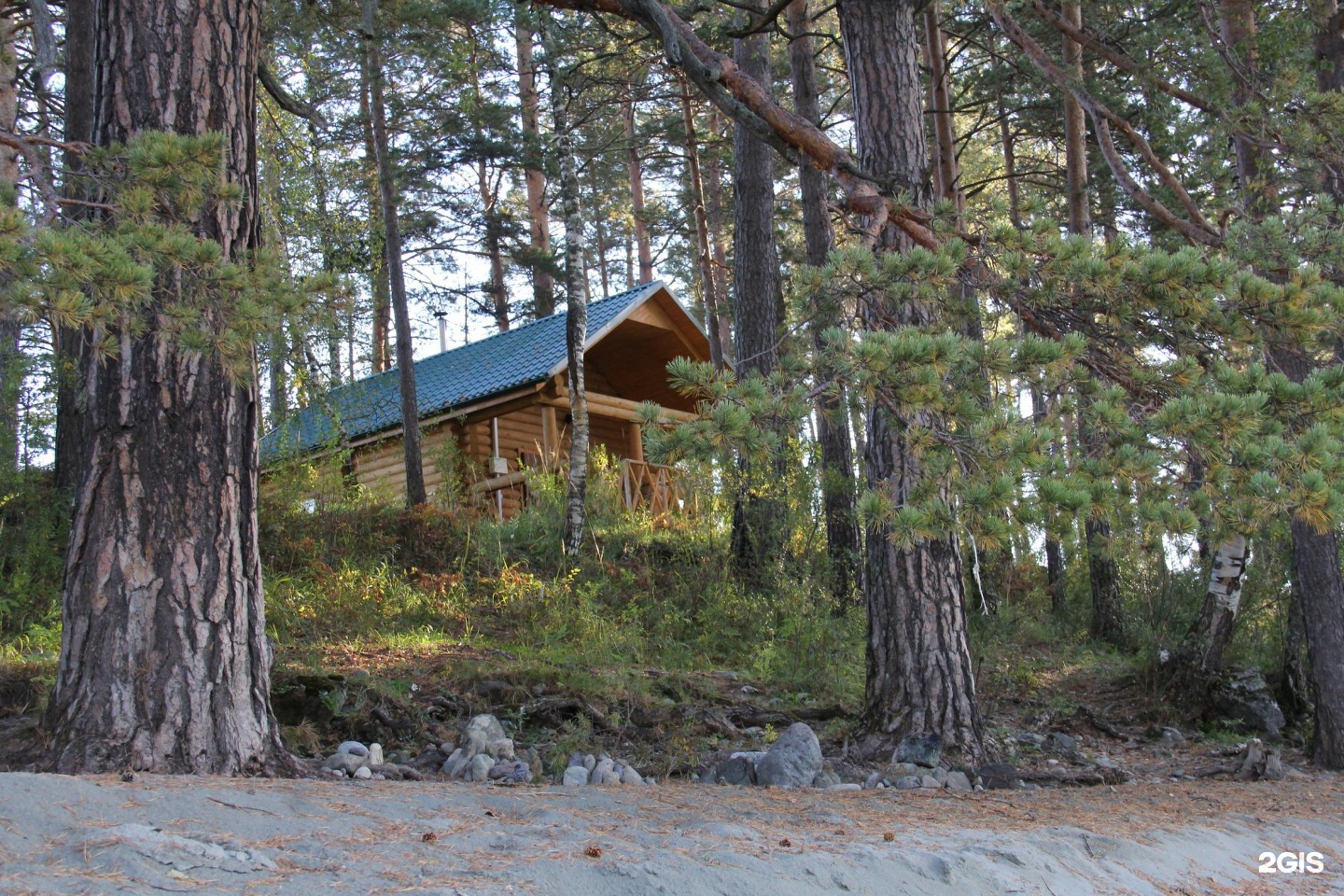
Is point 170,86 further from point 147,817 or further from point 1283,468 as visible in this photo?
point 1283,468

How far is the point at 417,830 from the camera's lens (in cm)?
363

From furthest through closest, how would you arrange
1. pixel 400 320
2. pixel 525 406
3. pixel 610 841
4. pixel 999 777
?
1. pixel 525 406
2. pixel 400 320
3. pixel 999 777
4. pixel 610 841

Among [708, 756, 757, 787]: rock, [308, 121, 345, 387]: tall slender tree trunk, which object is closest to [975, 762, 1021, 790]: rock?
[708, 756, 757, 787]: rock

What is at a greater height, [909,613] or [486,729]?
[909,613]

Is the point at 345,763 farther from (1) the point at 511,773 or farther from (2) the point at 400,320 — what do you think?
(2) the point at 400,320

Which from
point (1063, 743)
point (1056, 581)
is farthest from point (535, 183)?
point (1063, 743)

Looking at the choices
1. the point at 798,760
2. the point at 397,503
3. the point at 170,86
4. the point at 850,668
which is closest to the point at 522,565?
the point at 397,503

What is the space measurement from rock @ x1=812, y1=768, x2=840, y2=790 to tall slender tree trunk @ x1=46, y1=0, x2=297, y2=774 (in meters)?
2.69

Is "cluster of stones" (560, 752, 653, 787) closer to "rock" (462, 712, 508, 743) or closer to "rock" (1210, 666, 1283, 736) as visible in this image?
"rock" (462, 712, 508, 743)

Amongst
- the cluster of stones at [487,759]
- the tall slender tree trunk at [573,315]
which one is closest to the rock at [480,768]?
the cluster of stones at [487,759]

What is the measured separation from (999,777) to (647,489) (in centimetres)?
1196

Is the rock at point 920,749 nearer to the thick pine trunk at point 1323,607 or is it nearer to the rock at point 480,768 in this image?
the rock at point 480,768

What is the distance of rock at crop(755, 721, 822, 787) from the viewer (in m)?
5.74

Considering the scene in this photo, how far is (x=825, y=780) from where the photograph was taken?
5.78m
